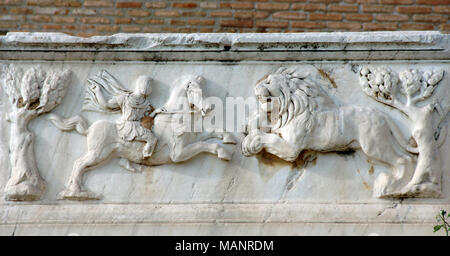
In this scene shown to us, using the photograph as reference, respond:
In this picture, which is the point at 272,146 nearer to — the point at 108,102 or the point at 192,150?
the point at 192,150

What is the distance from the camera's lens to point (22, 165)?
448 cm

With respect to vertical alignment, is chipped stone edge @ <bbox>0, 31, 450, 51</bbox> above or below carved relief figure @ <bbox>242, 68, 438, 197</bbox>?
above

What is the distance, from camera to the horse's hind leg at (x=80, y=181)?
443cm

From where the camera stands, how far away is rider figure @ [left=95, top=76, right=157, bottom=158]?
14.5 feet

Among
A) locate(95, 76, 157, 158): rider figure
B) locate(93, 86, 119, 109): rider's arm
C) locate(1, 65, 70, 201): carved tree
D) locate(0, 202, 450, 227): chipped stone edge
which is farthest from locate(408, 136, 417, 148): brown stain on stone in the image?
locate(1, 65, 70, 201): carved tree

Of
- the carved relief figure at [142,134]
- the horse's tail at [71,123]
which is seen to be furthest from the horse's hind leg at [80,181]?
the horse's tail at [71,123]

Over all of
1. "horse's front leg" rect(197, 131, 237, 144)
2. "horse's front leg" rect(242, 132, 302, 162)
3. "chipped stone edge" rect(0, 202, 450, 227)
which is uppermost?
"horse's front leg" rect(197, 131, 237, 144)

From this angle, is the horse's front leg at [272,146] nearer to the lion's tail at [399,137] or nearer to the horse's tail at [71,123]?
the lion's tail at [399,137]

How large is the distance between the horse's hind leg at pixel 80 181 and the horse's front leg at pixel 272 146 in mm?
907

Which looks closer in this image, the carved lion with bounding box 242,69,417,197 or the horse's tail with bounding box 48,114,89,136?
the carved lion with bounding box 242,69,417,197

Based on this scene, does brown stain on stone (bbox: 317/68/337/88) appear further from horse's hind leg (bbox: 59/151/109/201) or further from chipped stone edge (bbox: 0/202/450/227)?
horse's hind leg (bbox: 59/151/109/201)

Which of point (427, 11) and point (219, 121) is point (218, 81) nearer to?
point (219, 121)

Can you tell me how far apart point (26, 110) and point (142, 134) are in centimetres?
77

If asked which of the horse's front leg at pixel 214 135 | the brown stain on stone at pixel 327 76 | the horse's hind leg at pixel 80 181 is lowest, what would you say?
the horse's hind leg at pixel 80 181
